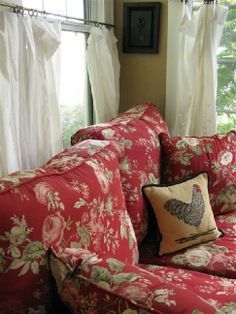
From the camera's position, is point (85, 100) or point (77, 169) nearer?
point (77, 169)

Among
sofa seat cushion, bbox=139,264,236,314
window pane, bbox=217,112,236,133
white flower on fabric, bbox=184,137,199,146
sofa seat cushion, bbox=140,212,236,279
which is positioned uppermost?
window pane, bbox=217,112,236,133

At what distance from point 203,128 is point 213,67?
37 centimetres

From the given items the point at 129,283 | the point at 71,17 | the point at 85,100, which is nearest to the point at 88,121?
the point at 85,100

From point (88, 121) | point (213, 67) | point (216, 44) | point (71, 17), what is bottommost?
point (88, 121)

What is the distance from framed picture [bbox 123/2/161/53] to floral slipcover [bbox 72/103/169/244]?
0.69m

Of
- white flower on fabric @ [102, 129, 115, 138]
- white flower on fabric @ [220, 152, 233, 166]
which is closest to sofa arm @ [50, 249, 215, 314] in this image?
white flower on fabric @ [102, 129, 115, 138]

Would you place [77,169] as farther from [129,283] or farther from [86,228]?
[129,283]

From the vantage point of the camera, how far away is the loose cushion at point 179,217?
158 cm

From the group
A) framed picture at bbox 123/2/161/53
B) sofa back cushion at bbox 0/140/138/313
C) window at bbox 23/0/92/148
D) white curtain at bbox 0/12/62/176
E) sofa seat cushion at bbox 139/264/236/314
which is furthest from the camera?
framed picture at bbox 123/2/161/53

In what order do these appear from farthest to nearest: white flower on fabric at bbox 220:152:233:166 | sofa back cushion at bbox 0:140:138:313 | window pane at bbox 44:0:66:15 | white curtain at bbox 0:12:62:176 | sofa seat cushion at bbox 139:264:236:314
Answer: white flower on fabric at bbox 220:152:233:166
window pane at bbox 44:0:66:15
white curtain at bbox 0:12:62:176
sofa seat cushion at bbox 139:264:236:314
sofa back cushion at bbox 0:140:138:313

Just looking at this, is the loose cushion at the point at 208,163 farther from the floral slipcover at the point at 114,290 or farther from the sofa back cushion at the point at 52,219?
the floral slipcover at the point at 114,290

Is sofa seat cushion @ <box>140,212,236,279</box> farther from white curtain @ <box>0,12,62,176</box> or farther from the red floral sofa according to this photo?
white curtain @ <box>0,12,62,176</box>

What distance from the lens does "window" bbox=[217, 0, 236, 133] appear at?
219 cm

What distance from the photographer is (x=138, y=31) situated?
234 cm
